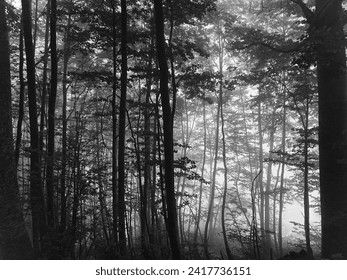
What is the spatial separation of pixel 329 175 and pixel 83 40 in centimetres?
683

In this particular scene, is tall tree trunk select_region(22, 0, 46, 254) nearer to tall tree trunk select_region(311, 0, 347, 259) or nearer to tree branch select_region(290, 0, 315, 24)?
tall tree trunk select_region(311, 0, 347, 259)

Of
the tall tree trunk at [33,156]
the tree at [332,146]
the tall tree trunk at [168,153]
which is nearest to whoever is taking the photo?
the tall tree trunk at [168,153]

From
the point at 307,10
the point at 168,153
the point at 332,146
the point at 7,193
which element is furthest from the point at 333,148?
the point at 7,193

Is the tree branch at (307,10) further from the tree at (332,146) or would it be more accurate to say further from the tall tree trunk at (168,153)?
the tall tree trunk at (168,153)

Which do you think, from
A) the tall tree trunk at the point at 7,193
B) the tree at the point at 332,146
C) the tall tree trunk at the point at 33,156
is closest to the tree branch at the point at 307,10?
the tree at the point at 332,146

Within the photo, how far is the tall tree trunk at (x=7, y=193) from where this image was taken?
15.6 ft

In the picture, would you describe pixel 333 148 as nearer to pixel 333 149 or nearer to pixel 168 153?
pixel 333 149

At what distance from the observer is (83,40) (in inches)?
284

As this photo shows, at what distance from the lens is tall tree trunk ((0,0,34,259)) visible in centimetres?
477

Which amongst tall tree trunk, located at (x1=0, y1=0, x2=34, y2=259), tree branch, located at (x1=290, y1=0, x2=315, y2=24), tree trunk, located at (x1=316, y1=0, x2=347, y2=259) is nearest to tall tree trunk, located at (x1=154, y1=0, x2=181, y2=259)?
tall tree trunk, located at (x1=0, y1=0, x2=34, y2=259)

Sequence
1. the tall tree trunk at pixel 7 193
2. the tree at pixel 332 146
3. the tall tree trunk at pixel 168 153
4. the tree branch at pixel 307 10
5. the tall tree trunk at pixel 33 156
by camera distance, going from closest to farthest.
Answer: the tall tree trunk at pixel 7 193 → the tall tree trunk at pixel 168 153 → the tree at pixel 332 146 → the tree branch at pixel 307 10 → the tall tree trunk at pixel 33 156
